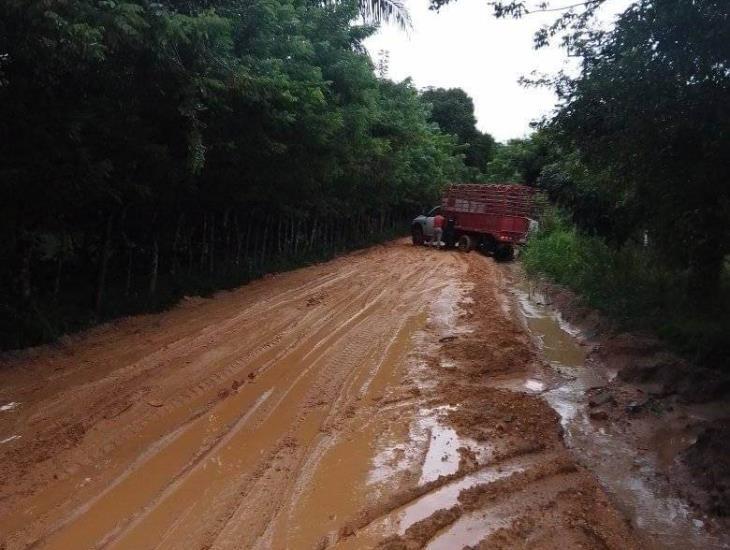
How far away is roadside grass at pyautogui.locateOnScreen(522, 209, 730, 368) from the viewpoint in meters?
7.42

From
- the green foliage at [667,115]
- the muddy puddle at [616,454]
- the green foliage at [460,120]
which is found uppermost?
the green foliage at [460,120]

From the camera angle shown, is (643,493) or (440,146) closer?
(643,493)

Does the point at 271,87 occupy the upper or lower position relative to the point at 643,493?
upper

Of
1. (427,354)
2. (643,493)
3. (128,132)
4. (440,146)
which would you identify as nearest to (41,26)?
(128,132)

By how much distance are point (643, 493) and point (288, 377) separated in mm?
3685

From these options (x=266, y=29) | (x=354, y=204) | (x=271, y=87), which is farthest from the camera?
(x=354, y=204)

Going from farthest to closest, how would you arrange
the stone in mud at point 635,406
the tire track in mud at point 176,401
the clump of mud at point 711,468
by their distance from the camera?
the stone in mud at point 635,406, the clump of mud at point 711,468, the tire track in mud at point 176,401

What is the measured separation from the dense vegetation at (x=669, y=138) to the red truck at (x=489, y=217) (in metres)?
10.8

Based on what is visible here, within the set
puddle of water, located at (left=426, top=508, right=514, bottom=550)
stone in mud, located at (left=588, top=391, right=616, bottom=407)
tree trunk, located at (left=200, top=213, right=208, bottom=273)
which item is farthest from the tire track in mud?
tree trunk, located at (left=200, top=213, right=208, bottom=273)

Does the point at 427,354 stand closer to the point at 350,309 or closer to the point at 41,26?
the point at 350,309

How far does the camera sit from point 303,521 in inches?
148

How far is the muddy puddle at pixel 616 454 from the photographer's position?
393cm

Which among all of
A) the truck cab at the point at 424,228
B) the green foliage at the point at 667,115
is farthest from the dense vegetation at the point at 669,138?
the truck cab at the point at 424,228

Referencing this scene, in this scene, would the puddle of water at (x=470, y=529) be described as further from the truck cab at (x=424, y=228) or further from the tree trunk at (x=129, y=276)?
the truck cab at (x=424, y=228)
